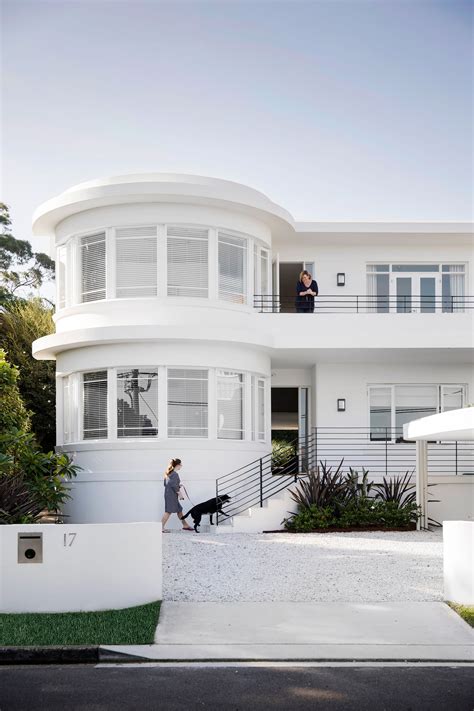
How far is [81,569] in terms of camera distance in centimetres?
1105

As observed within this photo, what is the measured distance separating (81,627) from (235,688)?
2.76m

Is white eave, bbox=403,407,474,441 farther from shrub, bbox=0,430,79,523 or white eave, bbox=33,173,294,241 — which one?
white eave, bbox=33,173,294,241

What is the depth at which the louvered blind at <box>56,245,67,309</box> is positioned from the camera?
71.5 feet

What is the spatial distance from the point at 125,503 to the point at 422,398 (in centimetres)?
856

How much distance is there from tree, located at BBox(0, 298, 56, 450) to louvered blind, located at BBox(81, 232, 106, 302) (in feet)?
22.9

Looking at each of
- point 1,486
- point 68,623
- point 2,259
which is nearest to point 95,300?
point 1,486

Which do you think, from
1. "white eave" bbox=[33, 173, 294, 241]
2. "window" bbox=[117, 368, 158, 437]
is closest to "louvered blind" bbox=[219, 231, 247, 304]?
"white eave" bbox=[33, 173, 294, 241]

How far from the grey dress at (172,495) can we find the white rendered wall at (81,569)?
23.8 ft

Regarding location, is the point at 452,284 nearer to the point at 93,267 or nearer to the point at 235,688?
the point at 93,267

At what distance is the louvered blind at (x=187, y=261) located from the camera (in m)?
20.4

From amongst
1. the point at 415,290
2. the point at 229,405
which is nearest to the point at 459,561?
the point at 229,405

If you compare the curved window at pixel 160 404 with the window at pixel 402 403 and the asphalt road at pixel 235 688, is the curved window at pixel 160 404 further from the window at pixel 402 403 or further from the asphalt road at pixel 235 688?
the asphalt road at pixel 235 688

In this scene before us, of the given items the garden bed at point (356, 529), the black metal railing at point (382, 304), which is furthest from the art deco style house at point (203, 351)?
the garden bed at point (356, 529)

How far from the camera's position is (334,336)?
2142 cm
